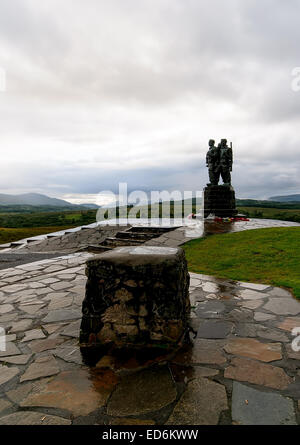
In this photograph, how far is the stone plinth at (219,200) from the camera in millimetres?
16859

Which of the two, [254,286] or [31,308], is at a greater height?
[254,286]

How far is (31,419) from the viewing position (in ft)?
6.42

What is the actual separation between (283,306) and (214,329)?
1327 mm

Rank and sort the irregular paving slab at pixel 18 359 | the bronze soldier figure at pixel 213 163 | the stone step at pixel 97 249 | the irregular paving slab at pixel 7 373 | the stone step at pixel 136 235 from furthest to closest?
1. the bronze soldier figure at pixel 213 163
2. the stone step at pixel 136 235
3. the stone step at pixel 97 249
4. the irregular paving slab at pixel 18 359
5. the irregular paving slab at pixel 7 373

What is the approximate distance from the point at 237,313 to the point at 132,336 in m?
1.71

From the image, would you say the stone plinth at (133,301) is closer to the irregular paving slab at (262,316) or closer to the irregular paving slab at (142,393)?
the irregular paving slab at (142,393)

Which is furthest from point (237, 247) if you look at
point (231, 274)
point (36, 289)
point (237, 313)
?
point (36, 289)

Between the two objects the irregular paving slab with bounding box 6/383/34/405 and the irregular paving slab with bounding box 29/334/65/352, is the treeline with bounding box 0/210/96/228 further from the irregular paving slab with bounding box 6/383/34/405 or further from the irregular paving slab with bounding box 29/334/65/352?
the irregular paving slab with bounding box 6/383/34/405

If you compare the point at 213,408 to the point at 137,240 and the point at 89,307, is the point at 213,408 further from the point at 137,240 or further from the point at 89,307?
the point at 137,240

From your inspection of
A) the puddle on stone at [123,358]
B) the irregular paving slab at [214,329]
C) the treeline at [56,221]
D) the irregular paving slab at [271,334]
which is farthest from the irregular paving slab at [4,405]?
the treeline at [56,221]

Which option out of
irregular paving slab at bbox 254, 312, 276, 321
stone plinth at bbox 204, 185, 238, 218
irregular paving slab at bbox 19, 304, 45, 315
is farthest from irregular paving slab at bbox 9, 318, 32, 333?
stone plinth at bbox 204, 185, 238, 218

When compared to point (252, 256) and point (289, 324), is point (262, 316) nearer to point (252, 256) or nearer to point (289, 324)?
point (289, 324)

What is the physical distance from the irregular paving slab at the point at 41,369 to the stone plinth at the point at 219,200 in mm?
→ 14842

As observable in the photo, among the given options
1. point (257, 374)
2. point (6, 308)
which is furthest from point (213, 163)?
point (257, 374)
